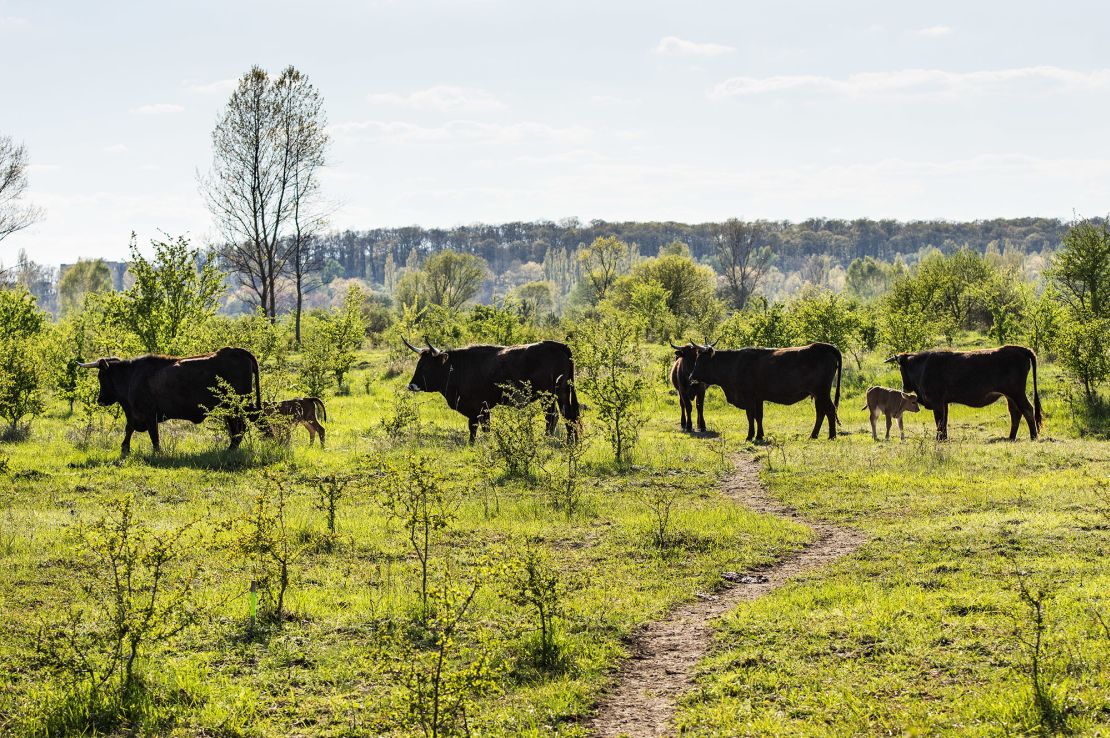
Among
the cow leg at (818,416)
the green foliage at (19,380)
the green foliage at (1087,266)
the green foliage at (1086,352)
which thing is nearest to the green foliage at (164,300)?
the green foliage at (19,380)

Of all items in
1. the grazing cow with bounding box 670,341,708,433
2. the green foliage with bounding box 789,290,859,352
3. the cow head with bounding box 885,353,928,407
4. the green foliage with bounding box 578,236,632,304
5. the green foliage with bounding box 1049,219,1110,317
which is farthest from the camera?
the green foliage with bounding box 578,236,632,304

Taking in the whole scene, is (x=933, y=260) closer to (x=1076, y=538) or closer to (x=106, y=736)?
(x=1076, y=538)

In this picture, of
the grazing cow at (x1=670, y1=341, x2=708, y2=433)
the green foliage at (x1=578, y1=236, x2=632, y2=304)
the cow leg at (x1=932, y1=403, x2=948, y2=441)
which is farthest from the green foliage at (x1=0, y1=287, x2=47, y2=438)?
the green foliage at (x1=578, y1=236, x2=632, y2=304)

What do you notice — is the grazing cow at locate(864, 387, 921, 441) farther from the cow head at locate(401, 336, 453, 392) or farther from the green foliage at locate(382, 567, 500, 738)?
the green foliage at locate(382, 567, 500, 738)

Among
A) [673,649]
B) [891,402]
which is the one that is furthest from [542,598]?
[891,402]

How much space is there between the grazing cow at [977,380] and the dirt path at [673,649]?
36.5ft

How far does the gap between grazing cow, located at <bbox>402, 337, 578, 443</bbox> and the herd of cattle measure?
0.09 feet

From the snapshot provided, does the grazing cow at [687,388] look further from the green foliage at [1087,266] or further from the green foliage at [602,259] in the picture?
the green foliage at [602,259]

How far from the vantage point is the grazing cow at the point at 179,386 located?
1897 cm

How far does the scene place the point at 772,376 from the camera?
74.2ft

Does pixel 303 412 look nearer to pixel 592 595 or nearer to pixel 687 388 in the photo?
pixel 687 388

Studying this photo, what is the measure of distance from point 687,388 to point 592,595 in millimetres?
15545

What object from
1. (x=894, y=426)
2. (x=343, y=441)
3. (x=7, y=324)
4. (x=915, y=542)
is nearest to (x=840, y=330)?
(x=894, y=426)

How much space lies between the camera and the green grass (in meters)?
6.86
